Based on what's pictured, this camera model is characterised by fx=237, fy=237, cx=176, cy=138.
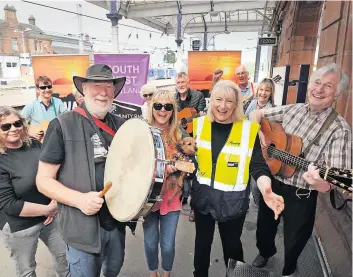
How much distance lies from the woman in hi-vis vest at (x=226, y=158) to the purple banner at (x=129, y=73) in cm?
282

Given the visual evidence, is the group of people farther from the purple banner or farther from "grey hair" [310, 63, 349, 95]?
the purple banner

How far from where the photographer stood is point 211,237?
2.02 meters

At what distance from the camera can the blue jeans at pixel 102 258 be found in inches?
61.0

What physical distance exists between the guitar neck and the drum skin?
3.78 ft

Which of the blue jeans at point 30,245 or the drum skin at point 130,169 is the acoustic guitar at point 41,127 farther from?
the drum skin at point 130,169

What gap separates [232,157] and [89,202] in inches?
40.3

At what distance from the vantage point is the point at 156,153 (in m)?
1.32

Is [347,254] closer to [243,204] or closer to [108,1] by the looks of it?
[243,204]

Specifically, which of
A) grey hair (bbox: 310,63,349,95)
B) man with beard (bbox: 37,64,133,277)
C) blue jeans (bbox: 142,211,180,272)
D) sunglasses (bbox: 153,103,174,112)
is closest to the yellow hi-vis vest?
sunglasses (bbox: 153,103,174,112)

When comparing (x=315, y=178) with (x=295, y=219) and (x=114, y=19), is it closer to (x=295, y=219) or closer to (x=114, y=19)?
(x=295, y=219)

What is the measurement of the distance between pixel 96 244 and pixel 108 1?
1060cm

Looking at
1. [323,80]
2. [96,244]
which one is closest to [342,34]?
[323,80]

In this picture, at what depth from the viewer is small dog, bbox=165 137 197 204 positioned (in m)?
1.84

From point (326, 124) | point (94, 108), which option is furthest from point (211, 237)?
point (94, 108)
